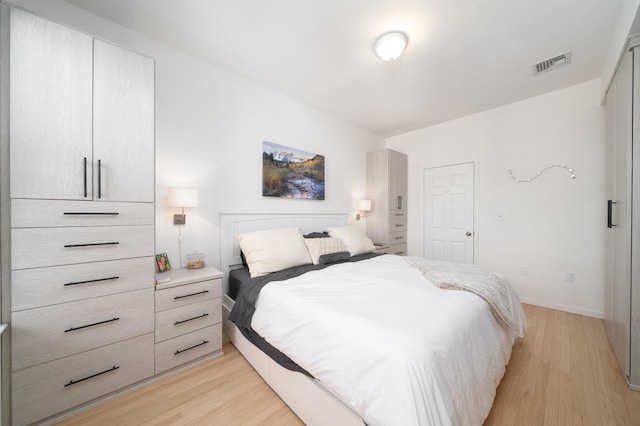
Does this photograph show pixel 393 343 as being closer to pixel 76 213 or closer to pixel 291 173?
pixel 76 213

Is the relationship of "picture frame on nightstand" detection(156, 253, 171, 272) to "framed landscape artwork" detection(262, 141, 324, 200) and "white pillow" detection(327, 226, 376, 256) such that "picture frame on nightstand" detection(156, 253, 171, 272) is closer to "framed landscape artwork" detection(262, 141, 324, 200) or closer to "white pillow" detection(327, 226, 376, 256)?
"framed landscape artwork" detection(262, 141, 324, 200)

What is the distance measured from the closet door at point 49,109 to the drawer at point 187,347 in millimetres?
1162

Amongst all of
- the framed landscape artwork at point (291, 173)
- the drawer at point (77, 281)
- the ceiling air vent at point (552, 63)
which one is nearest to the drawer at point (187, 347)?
the drawer at point (77, 281)

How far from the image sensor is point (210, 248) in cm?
236

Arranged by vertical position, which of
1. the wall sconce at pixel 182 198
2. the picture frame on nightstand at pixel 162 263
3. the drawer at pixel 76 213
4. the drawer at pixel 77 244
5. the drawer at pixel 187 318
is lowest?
the drawer at pixel 187 318

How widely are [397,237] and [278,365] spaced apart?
3.06 meters

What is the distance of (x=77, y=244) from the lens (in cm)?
138

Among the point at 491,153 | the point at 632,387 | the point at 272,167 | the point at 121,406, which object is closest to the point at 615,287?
the point at 632,387

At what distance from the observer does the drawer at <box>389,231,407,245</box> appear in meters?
3.90

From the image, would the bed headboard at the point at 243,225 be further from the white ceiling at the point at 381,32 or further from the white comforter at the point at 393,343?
the white ceiling at the point at 381,32

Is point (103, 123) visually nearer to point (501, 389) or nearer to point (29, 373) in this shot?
point (29, 373)

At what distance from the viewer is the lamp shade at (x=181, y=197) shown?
1954 mm

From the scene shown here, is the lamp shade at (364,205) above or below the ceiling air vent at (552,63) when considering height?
below

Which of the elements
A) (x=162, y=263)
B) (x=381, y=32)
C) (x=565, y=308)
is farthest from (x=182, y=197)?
(x=565, y=308)
